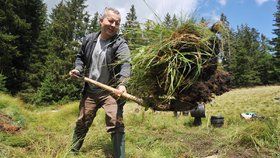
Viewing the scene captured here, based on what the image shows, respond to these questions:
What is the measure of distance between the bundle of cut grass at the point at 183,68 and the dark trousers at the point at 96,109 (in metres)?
0.75

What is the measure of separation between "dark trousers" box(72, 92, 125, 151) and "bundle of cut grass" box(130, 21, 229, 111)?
2.46ft

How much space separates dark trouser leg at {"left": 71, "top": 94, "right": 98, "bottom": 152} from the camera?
5257 mm

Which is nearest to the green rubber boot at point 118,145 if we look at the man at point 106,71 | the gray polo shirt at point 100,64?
the man at point 106,71

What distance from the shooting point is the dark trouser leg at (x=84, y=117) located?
5257mm

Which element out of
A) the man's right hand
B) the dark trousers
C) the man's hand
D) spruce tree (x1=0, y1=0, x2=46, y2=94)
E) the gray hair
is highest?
spruce tree (x1=0, y1=0, x2=46, y2=94)

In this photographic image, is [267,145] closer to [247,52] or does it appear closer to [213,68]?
[213,68]

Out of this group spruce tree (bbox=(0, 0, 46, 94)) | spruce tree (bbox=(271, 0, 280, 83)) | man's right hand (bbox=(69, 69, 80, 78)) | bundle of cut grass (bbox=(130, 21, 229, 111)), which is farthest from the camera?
spruce tree (bbox=(271, 0, 280, 83))

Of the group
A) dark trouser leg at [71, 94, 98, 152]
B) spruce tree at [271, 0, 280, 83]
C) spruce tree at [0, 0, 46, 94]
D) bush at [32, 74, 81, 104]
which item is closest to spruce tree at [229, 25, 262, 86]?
spruce tree at [271, 0, 280, 83]

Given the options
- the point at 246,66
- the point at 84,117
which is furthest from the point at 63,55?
the point at 246,66

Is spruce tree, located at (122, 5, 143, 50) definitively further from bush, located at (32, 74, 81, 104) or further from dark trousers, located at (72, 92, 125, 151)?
bush, located at (32, 74, 81, 104)

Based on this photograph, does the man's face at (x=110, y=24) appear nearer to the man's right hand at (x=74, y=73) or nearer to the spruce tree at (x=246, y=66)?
the man's right hand at (x=74, y=73)

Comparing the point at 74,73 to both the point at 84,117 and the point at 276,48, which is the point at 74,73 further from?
the point at 276,48

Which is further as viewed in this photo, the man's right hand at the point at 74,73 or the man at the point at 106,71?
the man's right hand at the point at 74,73

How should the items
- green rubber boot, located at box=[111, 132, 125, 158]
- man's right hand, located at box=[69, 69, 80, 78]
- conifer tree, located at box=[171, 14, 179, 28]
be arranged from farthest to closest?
man's right hand, located at box=[69, 69, 80, 78] < green rubber boot, located at box=[111, 132, 125, 158] < conifer tree, located at box=[171, 14, 179, 28]
